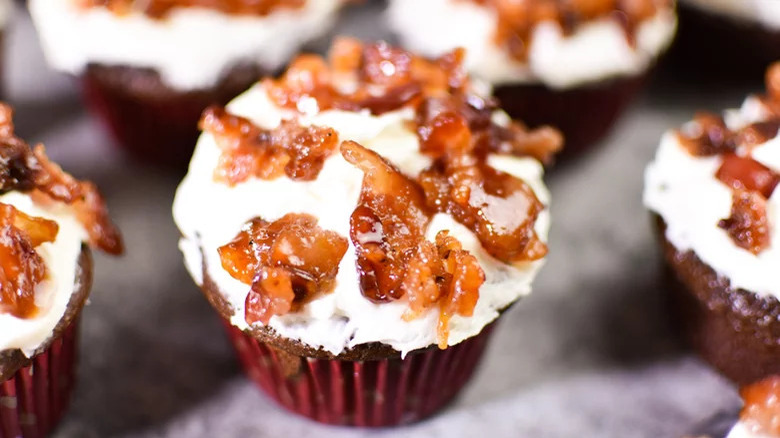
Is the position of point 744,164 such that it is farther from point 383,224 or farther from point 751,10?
point 751,10

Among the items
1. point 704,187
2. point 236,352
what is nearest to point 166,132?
point 236,352

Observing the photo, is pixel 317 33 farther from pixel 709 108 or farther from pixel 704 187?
pixel 709 108

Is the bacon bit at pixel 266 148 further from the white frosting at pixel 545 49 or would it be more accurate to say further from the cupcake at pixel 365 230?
the white frosting at pixel 545 49

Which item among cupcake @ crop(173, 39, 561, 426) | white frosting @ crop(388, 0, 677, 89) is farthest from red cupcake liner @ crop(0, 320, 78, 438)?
white frosting @ crop(388, 0, 677, 89)

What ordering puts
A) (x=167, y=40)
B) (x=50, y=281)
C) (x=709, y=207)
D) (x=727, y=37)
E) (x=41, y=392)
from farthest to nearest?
(x=727, y=37)
(x=167, y=40)
(x=709, y=207)
(x=41, y=392)
(x=50, y=281)

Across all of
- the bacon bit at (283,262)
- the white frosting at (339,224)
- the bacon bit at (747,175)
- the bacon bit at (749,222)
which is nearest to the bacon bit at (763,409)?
the bacon bit at (749,222)

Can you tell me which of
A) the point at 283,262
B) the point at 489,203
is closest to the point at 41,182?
the point at 283,262
